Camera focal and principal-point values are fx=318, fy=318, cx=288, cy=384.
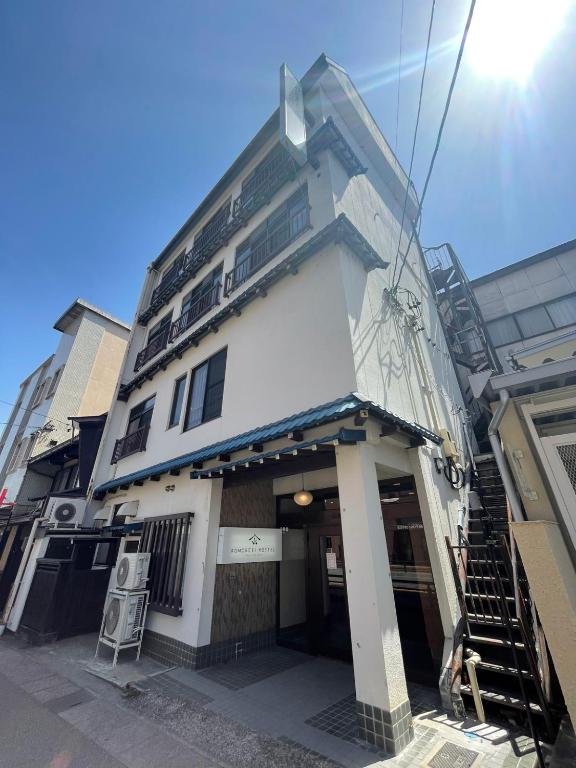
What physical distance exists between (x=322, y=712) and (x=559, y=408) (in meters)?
5.17

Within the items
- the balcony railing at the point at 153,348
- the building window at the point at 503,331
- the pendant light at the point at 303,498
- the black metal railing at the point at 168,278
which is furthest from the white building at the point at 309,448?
the building window at the point at 503,331

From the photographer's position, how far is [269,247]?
867 cm

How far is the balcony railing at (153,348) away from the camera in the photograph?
12000 mm

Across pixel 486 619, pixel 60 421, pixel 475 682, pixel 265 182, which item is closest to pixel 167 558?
pixel 475 682

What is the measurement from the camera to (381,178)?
39.0 feet

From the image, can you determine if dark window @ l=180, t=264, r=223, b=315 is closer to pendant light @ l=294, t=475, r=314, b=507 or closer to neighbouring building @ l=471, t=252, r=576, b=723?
pendant light @ l=294, t=475, r=314, b=507

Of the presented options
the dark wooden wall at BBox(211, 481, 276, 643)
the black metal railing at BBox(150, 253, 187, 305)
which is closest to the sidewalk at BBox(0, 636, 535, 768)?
the dark wooden wall at BBox(211, 481, 276, 643)

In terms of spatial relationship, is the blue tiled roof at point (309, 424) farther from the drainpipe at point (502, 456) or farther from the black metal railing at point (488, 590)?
the black metal railing at point (488, 590)

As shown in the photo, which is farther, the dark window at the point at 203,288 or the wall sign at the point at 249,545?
the dark window at the point at 203,288

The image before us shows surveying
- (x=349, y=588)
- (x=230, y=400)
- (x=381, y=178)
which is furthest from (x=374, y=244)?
(x=349, y=588)

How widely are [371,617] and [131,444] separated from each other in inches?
375

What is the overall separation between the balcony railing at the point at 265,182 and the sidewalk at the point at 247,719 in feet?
36.1

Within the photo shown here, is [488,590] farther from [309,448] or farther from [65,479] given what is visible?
[65,479]

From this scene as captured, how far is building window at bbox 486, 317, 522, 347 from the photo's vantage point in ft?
45.6
